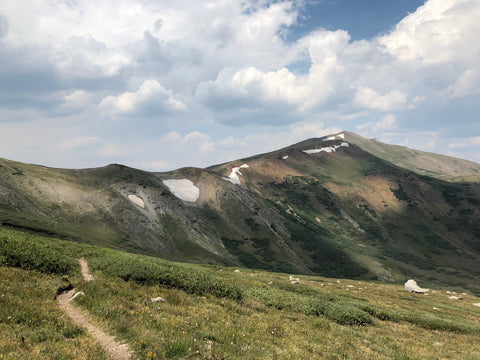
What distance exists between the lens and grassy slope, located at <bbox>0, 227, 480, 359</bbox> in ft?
33.9

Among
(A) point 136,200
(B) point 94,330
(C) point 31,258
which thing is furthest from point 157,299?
(A) point 136,200

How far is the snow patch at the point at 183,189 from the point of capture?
142 meters

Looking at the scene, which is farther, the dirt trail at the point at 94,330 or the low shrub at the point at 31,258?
the low shrub at the point at 31,258

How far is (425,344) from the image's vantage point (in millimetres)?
18719

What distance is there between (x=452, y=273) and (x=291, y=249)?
10472cm

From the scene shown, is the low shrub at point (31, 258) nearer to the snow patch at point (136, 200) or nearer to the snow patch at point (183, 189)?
Result: the snow patch at point (136, 200)

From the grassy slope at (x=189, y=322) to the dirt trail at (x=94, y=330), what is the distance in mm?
358

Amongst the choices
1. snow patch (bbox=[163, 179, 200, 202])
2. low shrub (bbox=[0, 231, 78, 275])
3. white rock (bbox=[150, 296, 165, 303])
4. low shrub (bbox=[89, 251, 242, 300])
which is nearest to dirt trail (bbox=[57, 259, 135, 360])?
low shrub (bbox=[0, 231, 78, 275])

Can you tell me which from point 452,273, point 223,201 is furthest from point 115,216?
point 452,273

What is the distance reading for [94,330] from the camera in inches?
442

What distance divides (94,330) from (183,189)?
453ft

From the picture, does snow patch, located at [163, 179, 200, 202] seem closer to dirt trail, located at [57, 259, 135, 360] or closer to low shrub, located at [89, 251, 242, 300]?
low shrub, located at [89, 251, 242, 300]

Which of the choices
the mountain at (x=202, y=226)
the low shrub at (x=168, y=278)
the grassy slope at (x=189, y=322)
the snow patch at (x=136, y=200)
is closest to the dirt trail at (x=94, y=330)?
the grassy slope at (x=189, y=322)

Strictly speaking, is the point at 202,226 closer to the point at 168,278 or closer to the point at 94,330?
the point at 168,278
